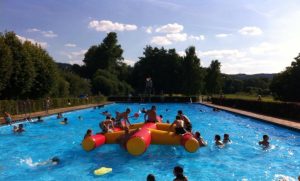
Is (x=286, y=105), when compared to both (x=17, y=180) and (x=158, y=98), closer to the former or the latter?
(x=17, y=180)

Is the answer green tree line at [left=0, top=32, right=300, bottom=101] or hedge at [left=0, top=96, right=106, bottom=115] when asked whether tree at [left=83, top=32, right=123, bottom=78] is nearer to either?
green tree line at [left=0, top=32, right=300, bottom=101]

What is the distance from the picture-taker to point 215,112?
35031mm

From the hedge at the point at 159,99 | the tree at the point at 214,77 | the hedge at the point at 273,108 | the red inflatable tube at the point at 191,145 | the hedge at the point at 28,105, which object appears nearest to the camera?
the red inflatable tube at the point at 191,145

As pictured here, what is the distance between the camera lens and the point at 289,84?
36.9 m

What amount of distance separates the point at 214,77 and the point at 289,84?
34542mm

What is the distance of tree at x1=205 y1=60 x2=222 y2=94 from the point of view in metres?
71.4

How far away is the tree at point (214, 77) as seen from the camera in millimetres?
71375

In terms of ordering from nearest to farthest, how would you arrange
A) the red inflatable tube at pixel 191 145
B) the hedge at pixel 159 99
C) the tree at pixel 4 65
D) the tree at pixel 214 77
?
the red inflatable tube at pixel 191 145, the tree at pixel 4 65, the hedge at pixel 159 99, the tree at pixel 214 77

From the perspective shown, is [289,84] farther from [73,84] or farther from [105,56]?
[105,56]

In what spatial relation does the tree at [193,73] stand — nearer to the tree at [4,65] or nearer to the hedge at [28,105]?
the hedge at [28,105]

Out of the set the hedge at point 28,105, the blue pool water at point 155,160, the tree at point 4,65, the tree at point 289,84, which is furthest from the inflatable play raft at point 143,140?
the tree at point 289,84

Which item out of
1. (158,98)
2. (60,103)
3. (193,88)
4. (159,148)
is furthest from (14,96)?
(193,88)

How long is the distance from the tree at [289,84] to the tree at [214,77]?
31.4 metres

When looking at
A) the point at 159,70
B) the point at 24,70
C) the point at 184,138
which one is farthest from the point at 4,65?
the point at 159,70
